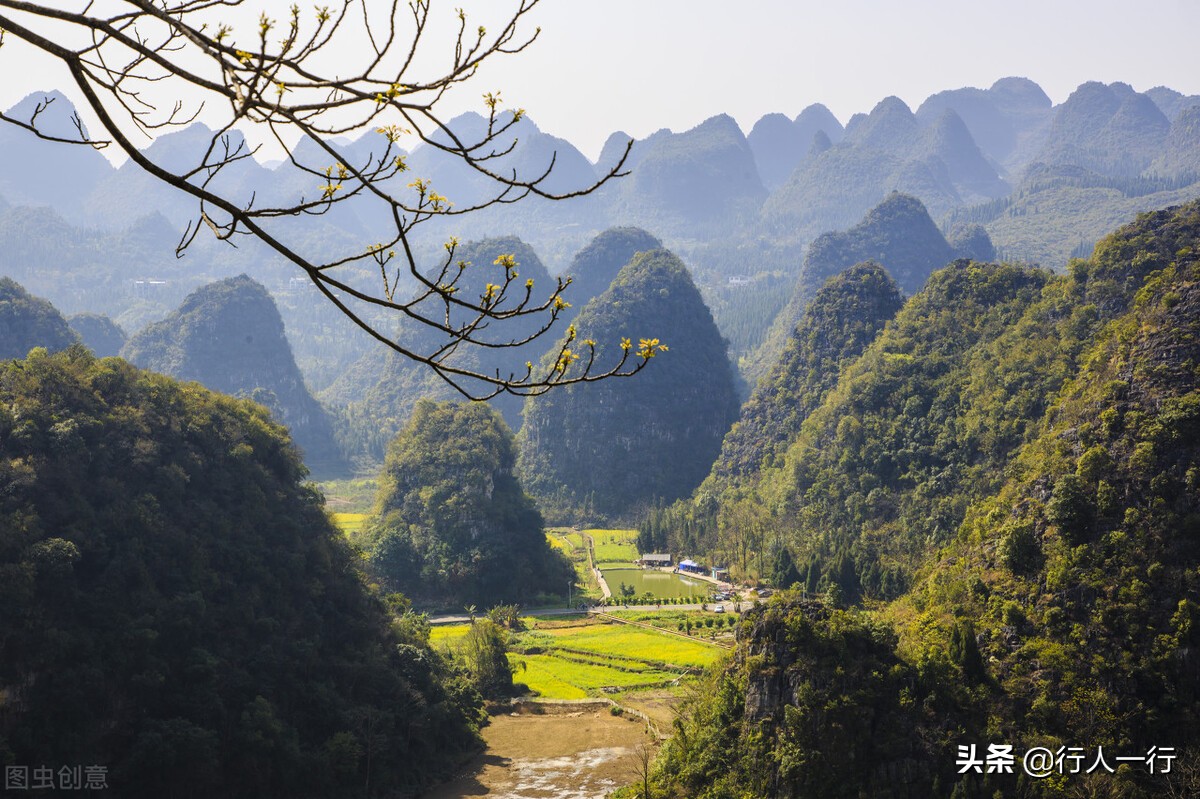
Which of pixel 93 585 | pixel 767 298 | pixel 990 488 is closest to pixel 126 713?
pixel 93 585

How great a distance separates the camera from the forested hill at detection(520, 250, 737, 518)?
97688 millimetres

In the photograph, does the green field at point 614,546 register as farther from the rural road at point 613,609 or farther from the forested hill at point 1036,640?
the forested hill at point 1036,640

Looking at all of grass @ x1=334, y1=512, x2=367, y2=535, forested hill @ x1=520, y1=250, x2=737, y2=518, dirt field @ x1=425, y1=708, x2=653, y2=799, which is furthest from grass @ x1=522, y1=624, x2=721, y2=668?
forested hill @ x1=520, y1=250, x2=737, y2=518

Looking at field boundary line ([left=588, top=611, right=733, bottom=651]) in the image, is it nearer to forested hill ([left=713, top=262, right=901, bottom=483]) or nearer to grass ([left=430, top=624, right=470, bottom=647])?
grass ([left=430, top=624, right=470, bottom=647])

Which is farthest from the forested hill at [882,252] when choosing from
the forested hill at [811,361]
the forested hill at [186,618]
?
the forested hill at [186,618]

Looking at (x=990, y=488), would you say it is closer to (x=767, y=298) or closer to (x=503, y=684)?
(x=503, y=684)

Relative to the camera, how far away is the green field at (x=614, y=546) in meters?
74.4

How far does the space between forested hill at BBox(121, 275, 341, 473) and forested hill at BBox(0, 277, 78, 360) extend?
3510 cm

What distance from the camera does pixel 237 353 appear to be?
128 metres

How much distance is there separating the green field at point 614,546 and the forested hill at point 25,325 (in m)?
45.9

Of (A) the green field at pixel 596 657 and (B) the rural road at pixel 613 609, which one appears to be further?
(B) the rural road at pixel 613 609

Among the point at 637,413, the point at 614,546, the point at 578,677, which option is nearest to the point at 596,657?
the point at 578,677

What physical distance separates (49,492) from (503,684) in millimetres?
18734

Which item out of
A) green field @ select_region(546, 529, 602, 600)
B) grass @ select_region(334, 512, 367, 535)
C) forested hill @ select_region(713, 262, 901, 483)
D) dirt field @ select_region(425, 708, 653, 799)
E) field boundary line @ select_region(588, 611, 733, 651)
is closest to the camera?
dirt field @ select_region(425, 708, 653, 799)
